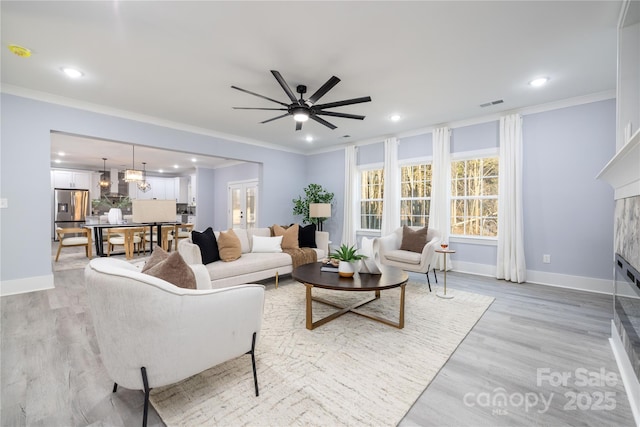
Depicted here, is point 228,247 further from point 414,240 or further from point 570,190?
point 570,190

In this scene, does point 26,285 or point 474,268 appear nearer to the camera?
point 26,285

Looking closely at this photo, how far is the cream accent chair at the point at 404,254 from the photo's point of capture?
12.8 ft

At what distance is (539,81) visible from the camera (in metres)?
A: 3.35

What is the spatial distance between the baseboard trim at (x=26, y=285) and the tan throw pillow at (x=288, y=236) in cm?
327

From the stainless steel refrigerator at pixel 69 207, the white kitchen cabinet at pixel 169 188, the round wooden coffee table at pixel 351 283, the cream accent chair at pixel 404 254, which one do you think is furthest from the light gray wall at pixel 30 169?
the white kitchen cabinet at pixel 169 188

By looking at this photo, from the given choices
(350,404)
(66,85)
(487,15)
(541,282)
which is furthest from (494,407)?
(66,85)

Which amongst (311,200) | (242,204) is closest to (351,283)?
(311,200)

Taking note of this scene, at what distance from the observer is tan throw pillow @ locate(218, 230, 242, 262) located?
372 cm

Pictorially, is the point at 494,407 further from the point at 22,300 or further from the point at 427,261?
the point at 22,300

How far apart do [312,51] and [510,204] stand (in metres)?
3.79

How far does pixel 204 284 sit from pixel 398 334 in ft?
5.85

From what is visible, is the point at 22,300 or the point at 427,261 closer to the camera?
the point at 22,300

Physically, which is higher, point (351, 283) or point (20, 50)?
point (20, 50)

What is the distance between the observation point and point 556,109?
13.2ft
